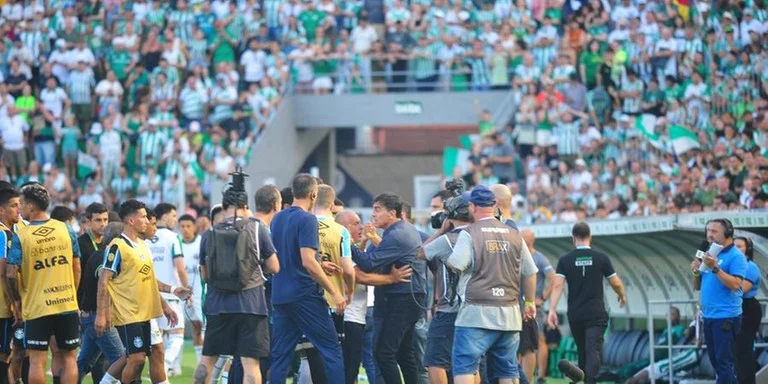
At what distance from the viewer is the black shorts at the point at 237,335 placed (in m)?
12.7

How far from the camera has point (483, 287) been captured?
→ 39.6ft

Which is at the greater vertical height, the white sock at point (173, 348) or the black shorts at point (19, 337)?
the black shorts at point (19, 337)

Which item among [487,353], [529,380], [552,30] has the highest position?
[552,30]

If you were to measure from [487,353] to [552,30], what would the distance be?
18565 millimetres

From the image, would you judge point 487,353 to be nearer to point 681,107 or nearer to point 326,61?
point 681,107

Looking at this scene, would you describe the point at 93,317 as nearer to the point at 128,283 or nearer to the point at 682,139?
the point at 128,283

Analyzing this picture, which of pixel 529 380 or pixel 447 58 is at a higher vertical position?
pixel 447 58

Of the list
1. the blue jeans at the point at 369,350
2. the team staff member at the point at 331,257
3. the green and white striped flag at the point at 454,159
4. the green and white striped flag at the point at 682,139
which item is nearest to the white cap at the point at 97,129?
the green and white striped flag at the point at 454,159

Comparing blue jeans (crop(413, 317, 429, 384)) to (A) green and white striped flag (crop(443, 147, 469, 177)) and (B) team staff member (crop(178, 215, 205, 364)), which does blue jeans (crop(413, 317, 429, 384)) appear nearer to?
(B) team staff member (crop(178, 215, 205, 364))

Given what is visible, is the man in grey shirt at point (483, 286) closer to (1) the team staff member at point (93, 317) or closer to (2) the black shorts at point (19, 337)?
(1) the team staff member at point (93, 317)

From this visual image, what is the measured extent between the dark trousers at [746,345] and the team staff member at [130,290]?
561 centimetres

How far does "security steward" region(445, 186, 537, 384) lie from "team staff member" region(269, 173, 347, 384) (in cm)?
116

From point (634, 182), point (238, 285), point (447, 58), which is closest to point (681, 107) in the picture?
point (634, 182)

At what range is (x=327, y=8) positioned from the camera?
108 ft
